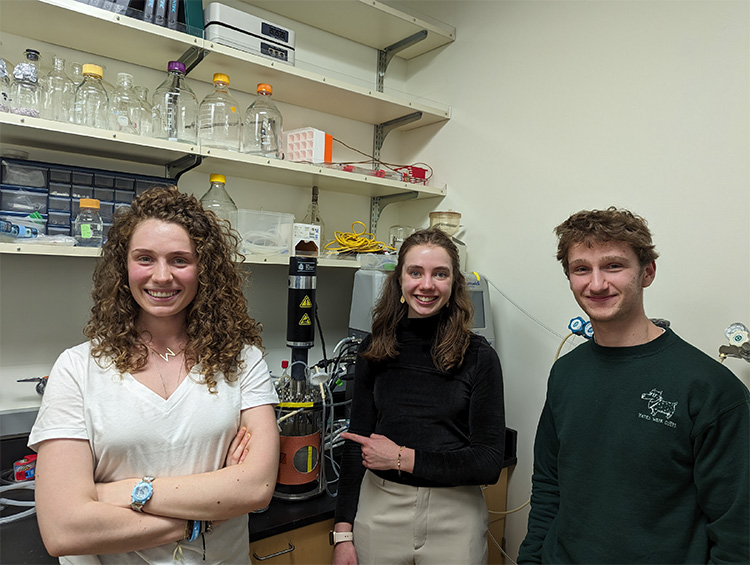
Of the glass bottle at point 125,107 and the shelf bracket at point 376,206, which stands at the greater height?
the glass bottle at point 125,107

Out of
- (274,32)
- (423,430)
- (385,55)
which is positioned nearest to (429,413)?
(423,430)

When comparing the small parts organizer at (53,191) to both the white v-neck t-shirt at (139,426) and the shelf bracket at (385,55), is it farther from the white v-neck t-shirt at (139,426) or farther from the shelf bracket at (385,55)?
the shelf bracket at (385,55)

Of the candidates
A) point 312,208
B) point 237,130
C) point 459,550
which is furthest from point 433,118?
point 459,550

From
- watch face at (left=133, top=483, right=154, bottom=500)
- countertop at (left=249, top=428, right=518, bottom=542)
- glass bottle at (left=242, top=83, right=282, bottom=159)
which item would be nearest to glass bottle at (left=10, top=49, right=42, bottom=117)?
glass bottle at (left=242, top=83, right=282, bottom=159)

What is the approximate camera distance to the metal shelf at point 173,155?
1.49m

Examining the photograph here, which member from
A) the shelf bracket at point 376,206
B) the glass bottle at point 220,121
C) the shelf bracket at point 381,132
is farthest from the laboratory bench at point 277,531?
the shelf bracket at point 381,132

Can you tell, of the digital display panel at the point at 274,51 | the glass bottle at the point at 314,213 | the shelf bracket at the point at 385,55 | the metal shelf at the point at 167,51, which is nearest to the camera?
the metal shelf at the point at 167,51

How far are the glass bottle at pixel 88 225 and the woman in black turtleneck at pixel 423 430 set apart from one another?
0.96m

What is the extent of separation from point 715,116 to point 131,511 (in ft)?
6.38

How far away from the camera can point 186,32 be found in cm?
171

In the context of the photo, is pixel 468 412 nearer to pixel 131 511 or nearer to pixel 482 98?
pixel 131 511

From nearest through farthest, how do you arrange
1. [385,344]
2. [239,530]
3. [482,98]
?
[239,530], [385,344], [482,98]

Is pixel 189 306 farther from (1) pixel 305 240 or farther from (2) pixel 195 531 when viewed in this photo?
(1) pixel 305 240

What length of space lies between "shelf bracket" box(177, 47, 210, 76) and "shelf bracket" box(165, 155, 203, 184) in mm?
338
